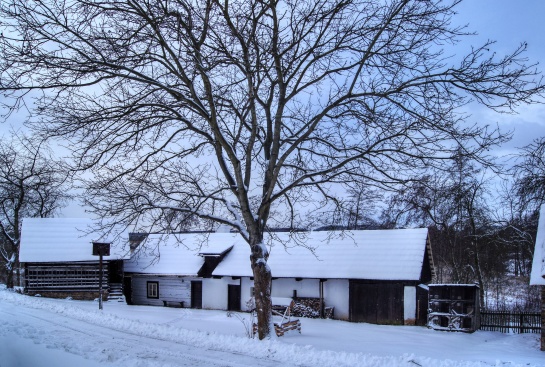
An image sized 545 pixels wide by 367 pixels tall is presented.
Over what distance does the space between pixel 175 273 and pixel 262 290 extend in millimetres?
20187

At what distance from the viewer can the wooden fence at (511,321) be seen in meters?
25.2

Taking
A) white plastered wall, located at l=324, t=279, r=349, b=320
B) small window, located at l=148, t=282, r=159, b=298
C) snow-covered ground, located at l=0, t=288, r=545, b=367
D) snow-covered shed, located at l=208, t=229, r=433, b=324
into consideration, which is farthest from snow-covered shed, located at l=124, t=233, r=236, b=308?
white plastered wall, located at l=324, t=279, r=349, b=320

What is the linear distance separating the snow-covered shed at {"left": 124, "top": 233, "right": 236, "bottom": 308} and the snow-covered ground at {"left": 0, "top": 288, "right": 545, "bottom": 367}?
287 inches

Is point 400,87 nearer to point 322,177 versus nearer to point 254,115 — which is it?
point 322,177

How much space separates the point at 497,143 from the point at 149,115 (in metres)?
9.99

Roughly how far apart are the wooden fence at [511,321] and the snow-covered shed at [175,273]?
1670 cm

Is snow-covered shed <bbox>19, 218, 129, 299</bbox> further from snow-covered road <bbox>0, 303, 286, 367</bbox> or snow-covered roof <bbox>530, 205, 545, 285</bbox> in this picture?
snow-covered roof <bbox>530, 205, 545, 285</bbox>

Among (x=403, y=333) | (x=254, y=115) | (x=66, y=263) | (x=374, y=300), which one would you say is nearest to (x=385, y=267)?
(x=374, y=300)

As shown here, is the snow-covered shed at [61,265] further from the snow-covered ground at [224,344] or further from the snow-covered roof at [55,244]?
the snow-covered ground at [224,344]

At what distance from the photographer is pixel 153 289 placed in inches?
1417

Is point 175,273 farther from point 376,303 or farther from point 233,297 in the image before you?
point 376,303

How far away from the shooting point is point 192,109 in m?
15.3

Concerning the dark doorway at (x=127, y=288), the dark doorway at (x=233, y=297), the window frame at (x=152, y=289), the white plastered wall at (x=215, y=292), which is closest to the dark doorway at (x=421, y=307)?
the dark doorway at (x=233, y=297)

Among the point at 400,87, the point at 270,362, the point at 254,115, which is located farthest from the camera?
the point at 254,115
